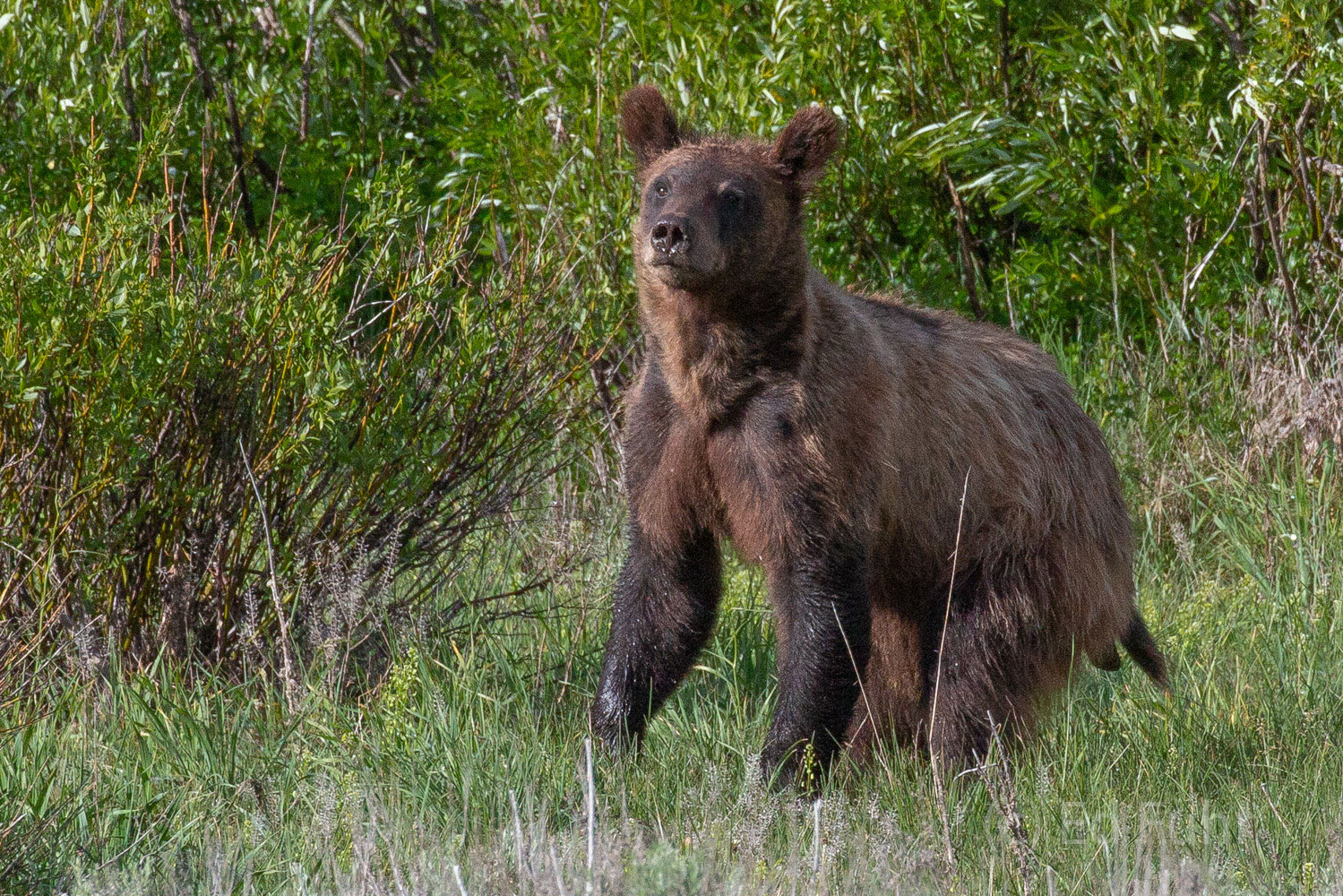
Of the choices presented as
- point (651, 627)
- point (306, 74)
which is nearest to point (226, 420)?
point (651, 627)

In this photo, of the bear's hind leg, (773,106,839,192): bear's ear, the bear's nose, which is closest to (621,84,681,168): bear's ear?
(773,106,839,192): bear's ear

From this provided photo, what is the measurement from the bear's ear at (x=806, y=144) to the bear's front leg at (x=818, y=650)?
119cm

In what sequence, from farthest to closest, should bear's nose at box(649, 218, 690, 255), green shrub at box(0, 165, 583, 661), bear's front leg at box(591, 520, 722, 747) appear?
green shrub at box(0, 165, 583, 661), bear's front leg at box(591, 520, 722, 747), bear's nose at box(649, 218, 690, 255)

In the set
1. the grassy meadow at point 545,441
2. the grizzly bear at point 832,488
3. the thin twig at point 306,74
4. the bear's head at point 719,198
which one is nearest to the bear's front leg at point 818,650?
the grizzly bear at point 832,488

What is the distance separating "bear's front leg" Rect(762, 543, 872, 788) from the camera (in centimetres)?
427

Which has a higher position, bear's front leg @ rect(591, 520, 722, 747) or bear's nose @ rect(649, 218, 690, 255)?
bear's nose @ rect(649, 218, 690, 255)

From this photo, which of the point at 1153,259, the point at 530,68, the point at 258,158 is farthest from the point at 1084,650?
the point at 258,158

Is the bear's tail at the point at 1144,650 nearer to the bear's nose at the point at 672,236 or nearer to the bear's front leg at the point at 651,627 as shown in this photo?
the bear's front leg at the point at 651,627

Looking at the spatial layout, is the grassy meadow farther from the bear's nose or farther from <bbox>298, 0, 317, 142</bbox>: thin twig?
the bear's nose

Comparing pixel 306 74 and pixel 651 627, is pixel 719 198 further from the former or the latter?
pixel 306 74

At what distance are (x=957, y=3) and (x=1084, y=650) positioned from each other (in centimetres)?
389

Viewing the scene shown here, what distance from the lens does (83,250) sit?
4.74 metres

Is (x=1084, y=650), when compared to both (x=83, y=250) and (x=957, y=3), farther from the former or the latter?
(x=957, y=3)

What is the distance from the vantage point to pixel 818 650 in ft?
14.0
